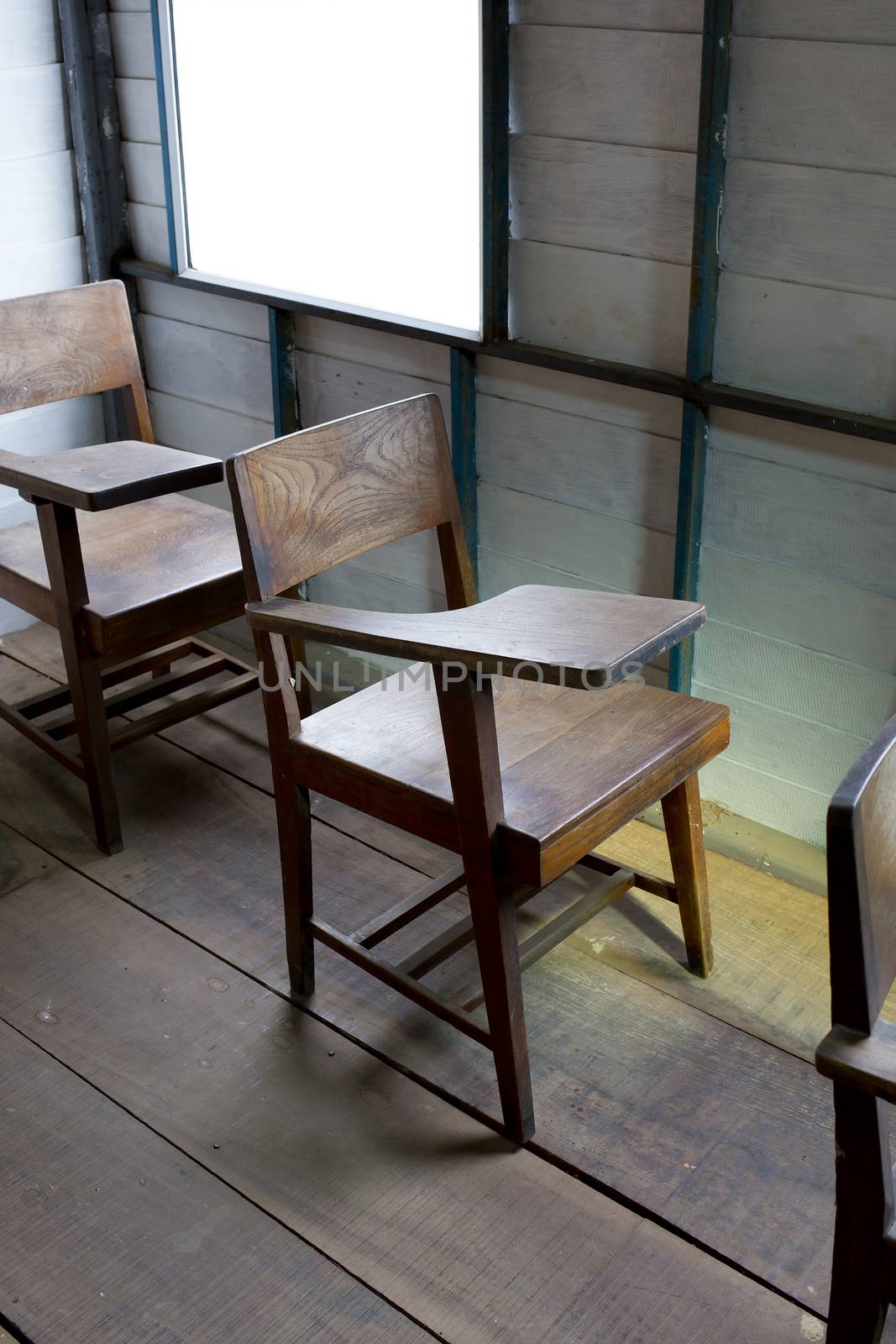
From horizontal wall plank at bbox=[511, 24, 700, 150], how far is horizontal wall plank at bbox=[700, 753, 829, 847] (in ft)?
3.17

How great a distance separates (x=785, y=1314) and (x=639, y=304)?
1.36 meters

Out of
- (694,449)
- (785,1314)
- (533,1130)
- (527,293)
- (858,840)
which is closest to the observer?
(858,840)

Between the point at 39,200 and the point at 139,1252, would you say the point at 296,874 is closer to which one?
the point at 139,1252

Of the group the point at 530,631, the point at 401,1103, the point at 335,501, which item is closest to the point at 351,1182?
the point at 401,1103

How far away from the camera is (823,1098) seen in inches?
66.1

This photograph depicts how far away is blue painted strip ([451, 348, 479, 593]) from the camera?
88.1 inches

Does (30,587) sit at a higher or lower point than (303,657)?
higher

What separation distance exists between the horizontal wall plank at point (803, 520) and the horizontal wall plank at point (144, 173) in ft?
4.48

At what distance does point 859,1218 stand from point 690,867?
89 cm

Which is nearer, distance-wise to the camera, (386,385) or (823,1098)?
(823,1098)

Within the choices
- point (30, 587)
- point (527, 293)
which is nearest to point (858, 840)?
point (527, 293)

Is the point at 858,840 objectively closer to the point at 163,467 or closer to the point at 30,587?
the point at 163,467

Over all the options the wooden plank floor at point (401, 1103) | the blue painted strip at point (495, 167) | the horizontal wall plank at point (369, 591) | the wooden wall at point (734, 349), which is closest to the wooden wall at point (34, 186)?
the horizontal wall plank at point (369, 591)

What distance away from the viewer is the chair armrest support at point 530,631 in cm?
128
